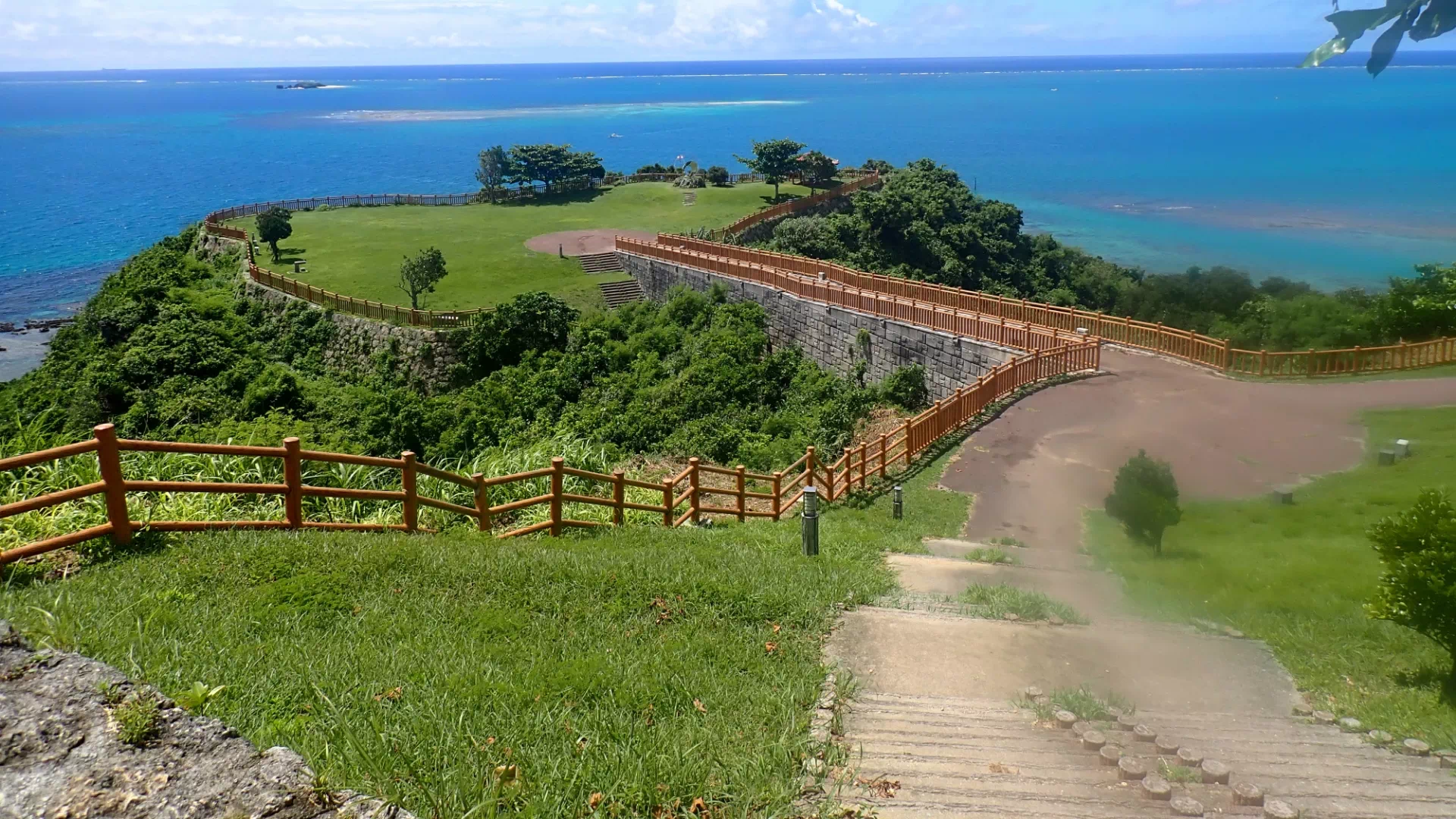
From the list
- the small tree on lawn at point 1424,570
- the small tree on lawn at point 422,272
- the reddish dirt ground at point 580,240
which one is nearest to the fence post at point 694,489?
the small tree on lawn at point 1424,570

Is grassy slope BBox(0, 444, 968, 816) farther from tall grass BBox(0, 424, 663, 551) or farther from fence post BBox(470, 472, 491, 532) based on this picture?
tall grass BBox(0, 424, 663, 551)

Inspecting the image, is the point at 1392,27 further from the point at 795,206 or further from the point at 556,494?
the point at 795,206

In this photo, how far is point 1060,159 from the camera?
67250mm

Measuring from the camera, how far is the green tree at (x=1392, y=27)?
173 centimetres

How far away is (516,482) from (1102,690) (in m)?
9.56

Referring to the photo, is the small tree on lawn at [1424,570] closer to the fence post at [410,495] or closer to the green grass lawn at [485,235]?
the fence post at [410,495]

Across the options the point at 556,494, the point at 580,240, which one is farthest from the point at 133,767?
the point at 580,240

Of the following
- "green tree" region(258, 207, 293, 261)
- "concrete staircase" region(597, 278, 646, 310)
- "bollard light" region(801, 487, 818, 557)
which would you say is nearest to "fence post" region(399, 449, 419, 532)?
"bollard light" region(801, 487, 818, 557)

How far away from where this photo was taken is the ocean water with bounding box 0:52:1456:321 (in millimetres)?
6586

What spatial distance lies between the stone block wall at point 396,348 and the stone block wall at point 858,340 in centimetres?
902

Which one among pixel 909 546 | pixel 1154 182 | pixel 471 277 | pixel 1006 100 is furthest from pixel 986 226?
pixel 1006 100

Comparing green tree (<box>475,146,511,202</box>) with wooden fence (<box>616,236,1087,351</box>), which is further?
green tree (<box>475,146,511,202</box>)

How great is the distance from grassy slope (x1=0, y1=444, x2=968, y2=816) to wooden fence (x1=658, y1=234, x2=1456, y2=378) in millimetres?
7016

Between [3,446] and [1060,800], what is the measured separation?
13.4 m
